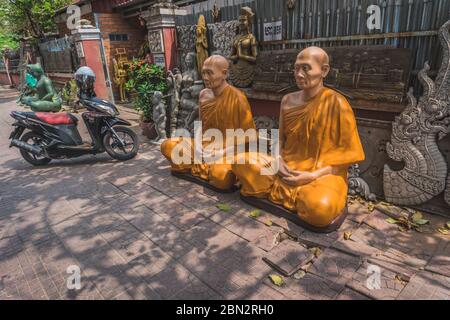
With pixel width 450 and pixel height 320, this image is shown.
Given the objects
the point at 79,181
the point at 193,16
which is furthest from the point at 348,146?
the point at 193,16

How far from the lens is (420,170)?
3.53m

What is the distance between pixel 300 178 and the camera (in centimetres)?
339

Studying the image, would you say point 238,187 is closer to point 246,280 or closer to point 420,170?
point 246,280

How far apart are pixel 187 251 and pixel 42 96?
5958 mm

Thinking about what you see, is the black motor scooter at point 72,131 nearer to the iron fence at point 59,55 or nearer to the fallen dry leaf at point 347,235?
the fallen dry leaf at point 347,235

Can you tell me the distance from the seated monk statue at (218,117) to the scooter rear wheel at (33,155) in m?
3.13

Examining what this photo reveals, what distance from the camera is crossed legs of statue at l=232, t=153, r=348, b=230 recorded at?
3156 millimetres

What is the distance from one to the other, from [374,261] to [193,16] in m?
5.80

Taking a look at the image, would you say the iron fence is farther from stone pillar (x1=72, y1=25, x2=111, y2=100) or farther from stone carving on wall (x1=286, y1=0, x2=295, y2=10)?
stone carving on wall (x1=286, y1=0, x2=295, y2=10)

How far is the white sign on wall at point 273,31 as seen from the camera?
192 inches

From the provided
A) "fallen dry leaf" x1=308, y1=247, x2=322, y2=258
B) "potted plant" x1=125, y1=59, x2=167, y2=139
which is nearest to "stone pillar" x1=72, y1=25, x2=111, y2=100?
"potted plant" x1=125, y1=59, x2=167, y2=139

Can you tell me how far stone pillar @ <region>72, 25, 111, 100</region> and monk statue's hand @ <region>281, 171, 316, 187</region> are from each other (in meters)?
8.83

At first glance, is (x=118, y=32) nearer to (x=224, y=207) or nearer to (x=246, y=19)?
(x=246, y=19)

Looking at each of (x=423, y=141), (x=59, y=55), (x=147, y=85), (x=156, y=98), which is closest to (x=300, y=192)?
(x=423, y=141)
